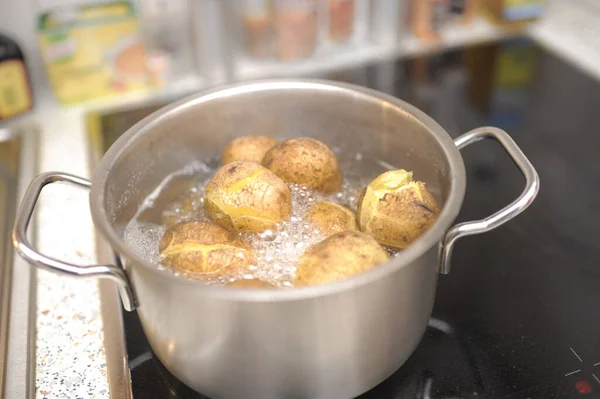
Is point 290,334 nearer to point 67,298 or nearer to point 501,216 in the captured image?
point 501,216

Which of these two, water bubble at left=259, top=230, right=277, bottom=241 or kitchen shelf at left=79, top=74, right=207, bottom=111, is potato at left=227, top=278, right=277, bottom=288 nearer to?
water bubble at left=259, top=230, right=277, bottom=241

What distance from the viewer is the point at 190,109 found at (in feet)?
2.49

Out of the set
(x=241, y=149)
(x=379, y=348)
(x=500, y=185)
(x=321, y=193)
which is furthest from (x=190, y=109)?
(x=500, y=185)

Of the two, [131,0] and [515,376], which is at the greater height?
[131,0]

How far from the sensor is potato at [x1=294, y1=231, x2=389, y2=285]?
1.78 ft

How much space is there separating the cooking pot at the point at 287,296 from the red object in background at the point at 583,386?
184 millimetres

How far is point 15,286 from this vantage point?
0.80 m

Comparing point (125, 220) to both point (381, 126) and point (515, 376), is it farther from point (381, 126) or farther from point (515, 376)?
point (515, 376)

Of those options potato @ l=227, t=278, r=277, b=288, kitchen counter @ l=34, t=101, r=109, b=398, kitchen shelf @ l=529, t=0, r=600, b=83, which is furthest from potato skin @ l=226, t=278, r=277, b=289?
kitchen shelf @ l=529, t=0, r=600, b=83

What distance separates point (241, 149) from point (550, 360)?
438 millimetres

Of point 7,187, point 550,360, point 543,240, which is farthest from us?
point 7,187

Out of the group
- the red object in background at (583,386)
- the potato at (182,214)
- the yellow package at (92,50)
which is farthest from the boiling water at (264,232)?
the yellow package at (92,50)

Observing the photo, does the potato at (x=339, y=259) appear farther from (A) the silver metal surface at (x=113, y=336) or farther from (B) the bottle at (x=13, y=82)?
(B) the bottle at (x=13, y=82)

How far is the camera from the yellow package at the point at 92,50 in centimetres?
109
